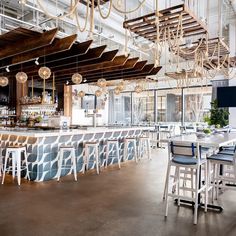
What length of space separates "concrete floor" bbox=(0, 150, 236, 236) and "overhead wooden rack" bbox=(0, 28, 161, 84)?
2878mm

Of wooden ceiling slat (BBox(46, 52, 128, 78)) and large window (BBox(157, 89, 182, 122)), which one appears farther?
large window (BBox(157, 89, 182, 122))

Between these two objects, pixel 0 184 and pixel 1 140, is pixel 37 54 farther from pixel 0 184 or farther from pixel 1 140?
pixel 0 184

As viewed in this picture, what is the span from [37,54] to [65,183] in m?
3.43

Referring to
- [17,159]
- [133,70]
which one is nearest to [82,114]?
[133,70]

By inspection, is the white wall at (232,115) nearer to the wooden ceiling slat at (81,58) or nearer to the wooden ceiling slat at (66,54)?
the wooden ceiling slat at (81,58)

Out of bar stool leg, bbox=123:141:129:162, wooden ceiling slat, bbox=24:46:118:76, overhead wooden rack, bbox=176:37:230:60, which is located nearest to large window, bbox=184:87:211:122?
bar stool leg, bbox=123:141:129:162

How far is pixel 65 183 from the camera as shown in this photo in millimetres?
5129

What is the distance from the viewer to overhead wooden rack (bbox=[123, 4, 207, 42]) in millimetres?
3122

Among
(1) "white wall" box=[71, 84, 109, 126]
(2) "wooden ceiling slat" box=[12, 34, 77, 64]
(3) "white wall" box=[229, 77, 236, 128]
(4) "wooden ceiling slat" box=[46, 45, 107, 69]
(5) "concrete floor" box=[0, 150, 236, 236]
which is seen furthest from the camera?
(1) "white wall" box=[71, 84, 109, 126]

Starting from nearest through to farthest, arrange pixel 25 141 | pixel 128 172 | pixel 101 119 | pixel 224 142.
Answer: pixel 224 142 → pixel 25 141 → pixel 128 172 → pixel 101 119

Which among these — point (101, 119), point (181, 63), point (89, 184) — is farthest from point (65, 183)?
point (101, 119)

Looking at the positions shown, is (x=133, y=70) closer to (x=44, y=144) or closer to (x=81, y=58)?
(x=81, y=58)

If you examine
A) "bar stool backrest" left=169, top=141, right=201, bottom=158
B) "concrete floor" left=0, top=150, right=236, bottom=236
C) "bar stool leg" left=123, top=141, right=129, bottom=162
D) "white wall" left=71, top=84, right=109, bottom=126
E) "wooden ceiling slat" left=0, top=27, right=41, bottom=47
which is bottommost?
"concrete floor" left=0, top=150, right=236, bottom=236

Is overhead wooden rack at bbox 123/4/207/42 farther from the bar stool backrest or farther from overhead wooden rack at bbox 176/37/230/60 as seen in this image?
the bar stool backrest
